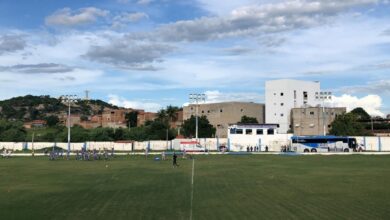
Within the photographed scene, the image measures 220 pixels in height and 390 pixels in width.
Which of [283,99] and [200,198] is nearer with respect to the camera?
[200,198]

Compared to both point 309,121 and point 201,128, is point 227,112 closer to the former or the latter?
point 201,128

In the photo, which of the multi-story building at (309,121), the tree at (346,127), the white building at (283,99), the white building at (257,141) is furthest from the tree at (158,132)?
the tree at (346,127)

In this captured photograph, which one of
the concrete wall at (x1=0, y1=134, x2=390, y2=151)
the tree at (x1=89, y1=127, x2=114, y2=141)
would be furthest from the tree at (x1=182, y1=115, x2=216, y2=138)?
the concrete wall at (x1=0, y1=134, x2=390, y2=151)

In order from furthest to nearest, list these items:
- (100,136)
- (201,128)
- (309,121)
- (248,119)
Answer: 1. (248,119)
2. (201,128)
3. (309,121)
4. (100,136)

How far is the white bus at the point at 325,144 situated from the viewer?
8719cm

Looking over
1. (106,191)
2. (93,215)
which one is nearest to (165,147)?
(106,191)

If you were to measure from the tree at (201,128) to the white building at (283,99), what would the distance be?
19639 mm

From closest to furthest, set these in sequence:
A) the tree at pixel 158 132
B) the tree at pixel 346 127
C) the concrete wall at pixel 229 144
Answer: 1. the concrete wall at pixel 229 144
2. the tree at pixel 346 127
3. the tree at pixel 158 132

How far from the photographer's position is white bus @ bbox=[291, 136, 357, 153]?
87188 millimetres

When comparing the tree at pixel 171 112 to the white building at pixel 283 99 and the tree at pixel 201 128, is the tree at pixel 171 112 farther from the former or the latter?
the white building at pixel 283 99

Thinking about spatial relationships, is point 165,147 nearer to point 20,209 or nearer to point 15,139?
point 15,139

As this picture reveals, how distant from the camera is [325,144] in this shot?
286 feet

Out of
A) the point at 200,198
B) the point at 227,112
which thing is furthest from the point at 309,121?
the point at 200,198

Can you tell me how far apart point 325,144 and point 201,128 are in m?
59.8
